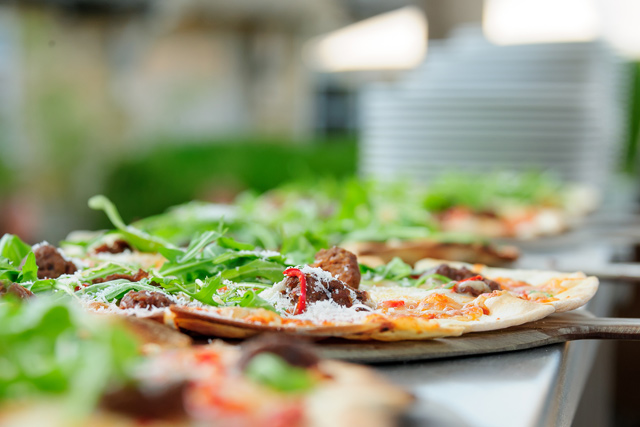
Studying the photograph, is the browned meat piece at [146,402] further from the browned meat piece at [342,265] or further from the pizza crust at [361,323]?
the browned meat piece at [342,265]

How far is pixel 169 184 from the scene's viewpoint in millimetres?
11117

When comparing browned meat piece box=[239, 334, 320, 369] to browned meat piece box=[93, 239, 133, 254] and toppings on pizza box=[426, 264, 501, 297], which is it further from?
browned meat piece box=[93, 239, 133, 254]

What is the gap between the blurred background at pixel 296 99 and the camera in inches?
224

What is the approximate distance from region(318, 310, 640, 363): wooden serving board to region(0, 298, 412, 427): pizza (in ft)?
1.12

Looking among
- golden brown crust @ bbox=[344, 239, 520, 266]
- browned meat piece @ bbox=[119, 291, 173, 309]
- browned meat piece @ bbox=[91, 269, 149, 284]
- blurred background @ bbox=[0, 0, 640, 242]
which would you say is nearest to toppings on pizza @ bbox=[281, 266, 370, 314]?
browned meat piece @ bbox=[119, 291, 173, 309]

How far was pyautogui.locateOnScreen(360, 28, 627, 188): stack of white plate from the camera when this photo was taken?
18.2 feet

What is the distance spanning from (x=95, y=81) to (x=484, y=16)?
547 centimetres

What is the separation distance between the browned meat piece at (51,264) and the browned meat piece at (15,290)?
0.31m

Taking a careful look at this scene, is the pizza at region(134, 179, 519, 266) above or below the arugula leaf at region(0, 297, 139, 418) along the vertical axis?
below

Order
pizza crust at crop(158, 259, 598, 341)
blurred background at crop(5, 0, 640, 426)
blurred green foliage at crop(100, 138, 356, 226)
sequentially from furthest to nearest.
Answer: blurred green foliage at crop(100, 138, 356, 226), blurred background at crop(5, 0, 640, 426), pizza crust at crop(158, 259, 598, 341)

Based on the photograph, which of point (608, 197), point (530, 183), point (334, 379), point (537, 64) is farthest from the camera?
point (608, 197)

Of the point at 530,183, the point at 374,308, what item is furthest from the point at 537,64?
the point at 374,308

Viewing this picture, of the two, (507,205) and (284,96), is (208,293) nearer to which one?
(507,205)

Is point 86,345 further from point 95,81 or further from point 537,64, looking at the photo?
point 95,81
